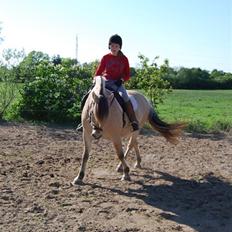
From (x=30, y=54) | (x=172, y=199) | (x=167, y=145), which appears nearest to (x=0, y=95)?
(x=30, y=54)

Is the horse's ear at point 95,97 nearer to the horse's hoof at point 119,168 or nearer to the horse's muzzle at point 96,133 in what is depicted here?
the horse's muzzle at point 96,133

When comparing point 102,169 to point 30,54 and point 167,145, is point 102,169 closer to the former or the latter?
point 167,145

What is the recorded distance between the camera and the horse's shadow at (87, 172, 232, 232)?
186 inches

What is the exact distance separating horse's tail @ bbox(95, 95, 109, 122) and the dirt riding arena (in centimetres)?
103

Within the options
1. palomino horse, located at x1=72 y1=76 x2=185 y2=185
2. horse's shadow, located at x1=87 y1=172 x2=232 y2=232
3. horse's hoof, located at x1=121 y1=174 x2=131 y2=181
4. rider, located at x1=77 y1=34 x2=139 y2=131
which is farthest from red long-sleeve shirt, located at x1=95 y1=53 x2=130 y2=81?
horse's shadow, located at x1=87 y1=172 x2=232 y2=232

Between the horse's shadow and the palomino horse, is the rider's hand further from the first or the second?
the horse's shadow

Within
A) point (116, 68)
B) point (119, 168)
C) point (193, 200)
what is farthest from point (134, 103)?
point (193, 200)

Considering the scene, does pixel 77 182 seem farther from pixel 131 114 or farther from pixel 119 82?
pixel 119 82

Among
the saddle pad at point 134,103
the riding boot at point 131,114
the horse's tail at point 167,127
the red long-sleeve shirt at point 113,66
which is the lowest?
the horse's tail at point 167,127

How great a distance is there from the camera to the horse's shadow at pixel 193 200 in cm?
473

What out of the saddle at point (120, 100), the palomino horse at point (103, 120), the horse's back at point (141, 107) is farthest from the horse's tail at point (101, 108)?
the horse's back at point (141, 107)

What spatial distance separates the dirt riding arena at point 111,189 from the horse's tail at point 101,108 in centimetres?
103

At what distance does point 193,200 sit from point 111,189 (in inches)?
44.5

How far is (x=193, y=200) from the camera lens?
18.0 ft
